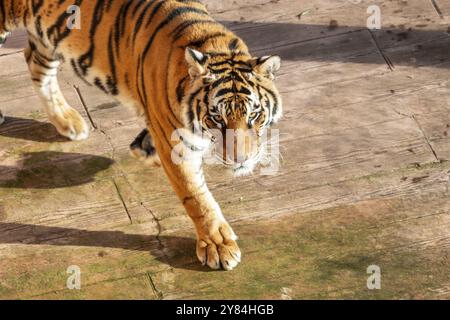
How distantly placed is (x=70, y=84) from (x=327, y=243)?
176cm

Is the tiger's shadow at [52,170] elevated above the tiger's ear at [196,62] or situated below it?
below

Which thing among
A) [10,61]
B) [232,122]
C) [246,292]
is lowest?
[246,292]

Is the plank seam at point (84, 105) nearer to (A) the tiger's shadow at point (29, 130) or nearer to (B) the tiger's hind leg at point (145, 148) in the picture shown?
(A) the tiger's shadow at point (29, 130)

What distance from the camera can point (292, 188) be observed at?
4.48m

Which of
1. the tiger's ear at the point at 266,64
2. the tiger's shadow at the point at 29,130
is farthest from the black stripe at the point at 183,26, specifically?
the tiger's shadow at the point at 29,130

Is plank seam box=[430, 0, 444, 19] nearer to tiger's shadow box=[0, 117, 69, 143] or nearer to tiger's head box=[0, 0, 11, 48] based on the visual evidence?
tiger's shadow box=[0, 117, 69, 143]

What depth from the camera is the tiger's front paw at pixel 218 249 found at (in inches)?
159

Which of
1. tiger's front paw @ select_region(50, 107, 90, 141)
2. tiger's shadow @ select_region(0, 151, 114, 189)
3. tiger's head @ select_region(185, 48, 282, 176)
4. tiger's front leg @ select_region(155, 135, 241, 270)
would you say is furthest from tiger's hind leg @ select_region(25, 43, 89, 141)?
tiger's head @ select_region(185, 48, 282, 176)

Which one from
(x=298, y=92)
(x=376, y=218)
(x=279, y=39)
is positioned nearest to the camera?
(x=376, y=218)

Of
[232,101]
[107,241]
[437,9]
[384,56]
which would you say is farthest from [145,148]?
[437,9]

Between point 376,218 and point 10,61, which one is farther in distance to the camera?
point 10,61

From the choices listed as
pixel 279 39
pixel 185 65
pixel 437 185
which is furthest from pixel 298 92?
pixel 185 65
